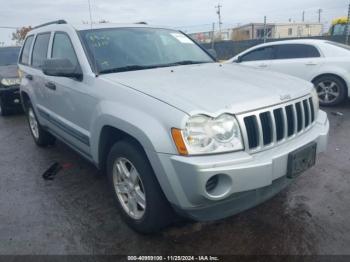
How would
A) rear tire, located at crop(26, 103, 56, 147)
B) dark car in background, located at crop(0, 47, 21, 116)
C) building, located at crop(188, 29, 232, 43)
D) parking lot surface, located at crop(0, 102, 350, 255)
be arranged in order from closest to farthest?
parking lot surface, located at crop(0, 102, 350, 255), rear tire, located at crop(26, 103, 56, 147), dark car in background, located at crop(0, 47, 21, 116), building, located at crop(188, 29, 232, 43)

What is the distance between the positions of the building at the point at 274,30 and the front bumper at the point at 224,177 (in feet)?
61.4

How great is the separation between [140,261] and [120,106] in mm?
1210

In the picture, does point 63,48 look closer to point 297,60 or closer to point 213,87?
point 213,87

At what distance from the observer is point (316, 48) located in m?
6.79

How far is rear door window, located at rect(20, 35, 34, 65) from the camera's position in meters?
4.99

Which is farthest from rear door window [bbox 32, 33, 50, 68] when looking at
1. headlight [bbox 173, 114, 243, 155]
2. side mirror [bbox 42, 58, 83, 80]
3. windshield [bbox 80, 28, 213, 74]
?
headlight [bbox 173, 114, 243, 155]

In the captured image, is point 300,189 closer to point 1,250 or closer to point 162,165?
point 162,165

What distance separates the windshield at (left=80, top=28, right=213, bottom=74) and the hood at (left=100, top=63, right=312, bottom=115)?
0.21 meters

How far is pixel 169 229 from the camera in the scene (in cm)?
273

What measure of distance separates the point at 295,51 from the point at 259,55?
0.85m

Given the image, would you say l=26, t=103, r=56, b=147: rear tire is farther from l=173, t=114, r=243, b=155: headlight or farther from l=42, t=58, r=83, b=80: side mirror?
l=173, t=114, r=243, b=155: headlight

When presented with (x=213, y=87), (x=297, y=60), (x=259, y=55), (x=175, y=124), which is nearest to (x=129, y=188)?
(x=175, y=124)

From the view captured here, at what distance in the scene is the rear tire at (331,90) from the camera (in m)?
6.52

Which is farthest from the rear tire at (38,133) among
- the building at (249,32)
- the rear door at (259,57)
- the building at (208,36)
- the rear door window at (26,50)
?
the building at (208,36)
